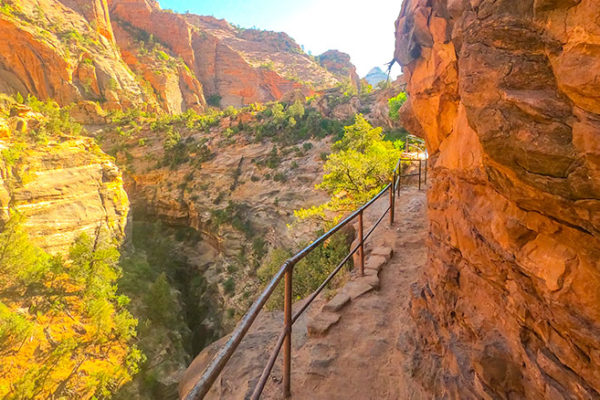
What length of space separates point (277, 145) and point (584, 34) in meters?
24.8

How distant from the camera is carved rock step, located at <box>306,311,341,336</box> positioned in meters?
3.00

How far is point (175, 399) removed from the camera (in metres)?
12.9

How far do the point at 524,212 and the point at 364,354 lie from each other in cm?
199

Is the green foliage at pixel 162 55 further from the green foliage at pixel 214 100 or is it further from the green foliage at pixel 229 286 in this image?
the green foliage at pixel 229 286

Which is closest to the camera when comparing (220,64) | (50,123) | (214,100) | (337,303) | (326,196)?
(337,303)

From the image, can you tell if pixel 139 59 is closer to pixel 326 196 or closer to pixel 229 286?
pixel 229 286

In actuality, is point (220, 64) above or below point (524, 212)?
above

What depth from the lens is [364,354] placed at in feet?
8.82

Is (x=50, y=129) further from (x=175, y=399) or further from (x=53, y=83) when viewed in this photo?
(x=175, y=399)

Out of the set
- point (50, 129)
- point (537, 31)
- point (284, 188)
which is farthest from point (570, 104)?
point (50, 129)

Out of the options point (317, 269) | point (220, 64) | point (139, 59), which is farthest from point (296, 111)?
point (220, 64)

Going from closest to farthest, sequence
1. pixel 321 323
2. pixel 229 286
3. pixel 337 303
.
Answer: pixel 321 323
pixel 337 303
pixel 229 286

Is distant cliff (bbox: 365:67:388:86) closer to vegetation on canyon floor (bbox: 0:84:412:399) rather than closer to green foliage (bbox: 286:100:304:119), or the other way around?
green foliage (bbox: 286:100:304:119)

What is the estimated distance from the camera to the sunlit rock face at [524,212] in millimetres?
1103
